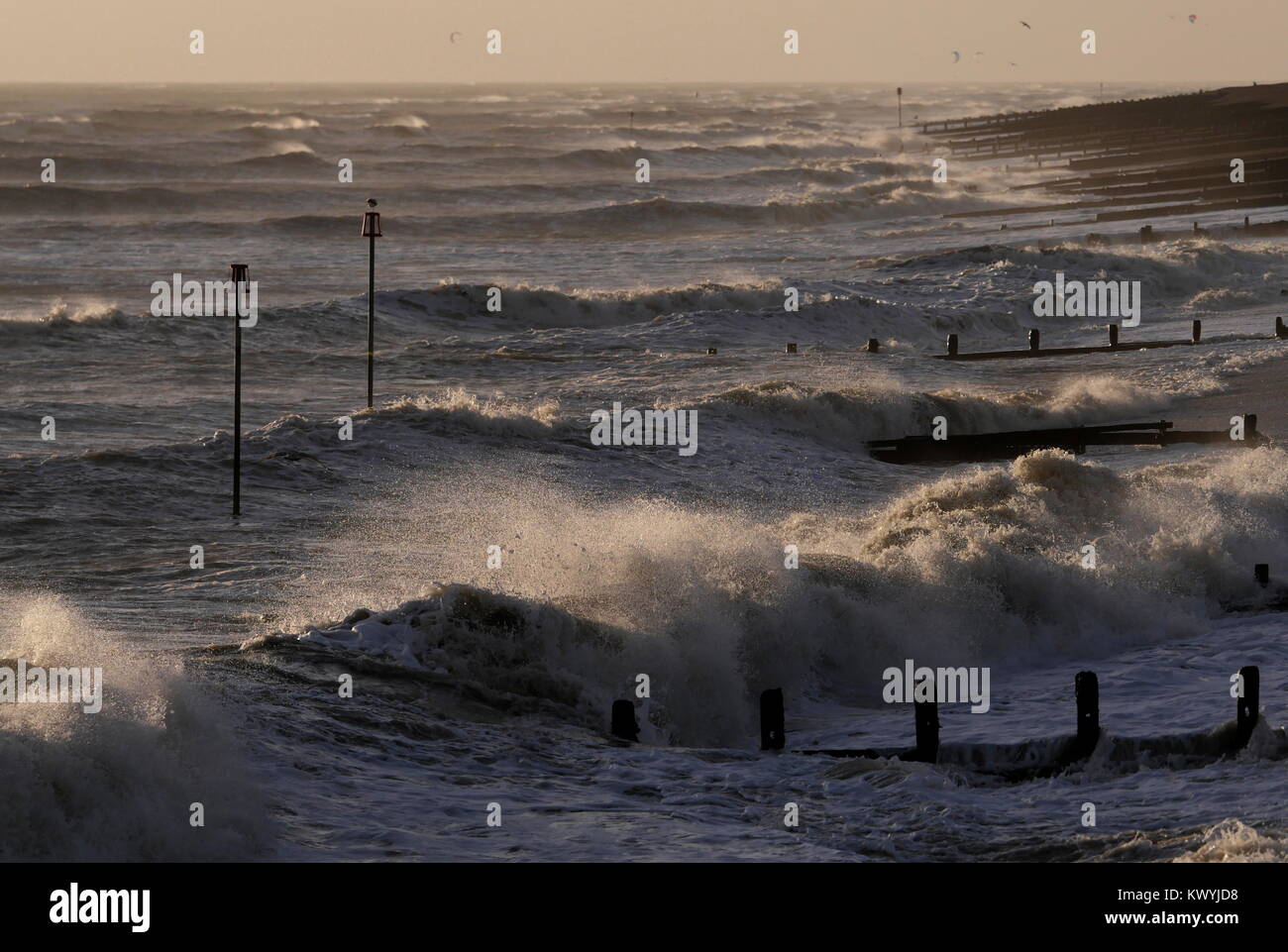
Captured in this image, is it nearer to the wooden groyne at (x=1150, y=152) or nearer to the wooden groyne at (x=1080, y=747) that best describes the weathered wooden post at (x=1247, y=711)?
the wooden groyne at (x=1080, y=747)

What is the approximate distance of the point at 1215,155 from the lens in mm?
95562

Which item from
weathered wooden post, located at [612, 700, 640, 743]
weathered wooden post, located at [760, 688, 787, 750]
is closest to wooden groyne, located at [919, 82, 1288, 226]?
weathered wooden post, located at [760, 688, 787, 750]

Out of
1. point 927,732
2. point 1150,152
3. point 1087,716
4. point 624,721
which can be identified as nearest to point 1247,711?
point 1087,716

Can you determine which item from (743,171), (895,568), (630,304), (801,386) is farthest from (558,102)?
(895,568)

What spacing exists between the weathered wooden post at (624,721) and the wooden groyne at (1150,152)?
5980 cm

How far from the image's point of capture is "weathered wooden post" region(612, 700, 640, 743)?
561 inches

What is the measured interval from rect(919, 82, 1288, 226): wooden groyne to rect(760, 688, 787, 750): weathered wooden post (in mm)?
59481

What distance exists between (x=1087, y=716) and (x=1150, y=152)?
9543 centimetres

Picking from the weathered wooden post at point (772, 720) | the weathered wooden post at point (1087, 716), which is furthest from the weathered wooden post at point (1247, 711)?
the weathered wooden post at point (772, 720)

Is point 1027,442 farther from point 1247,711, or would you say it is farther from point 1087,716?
point 1087,716

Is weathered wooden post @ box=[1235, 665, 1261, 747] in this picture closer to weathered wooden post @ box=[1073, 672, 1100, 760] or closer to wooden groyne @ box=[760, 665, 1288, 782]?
wooden groyne @ box=[760, 665, 1288, 782]

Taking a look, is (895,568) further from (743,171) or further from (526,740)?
(743,171)

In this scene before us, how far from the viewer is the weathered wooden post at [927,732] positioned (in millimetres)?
13797

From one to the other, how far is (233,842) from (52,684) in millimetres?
1983
